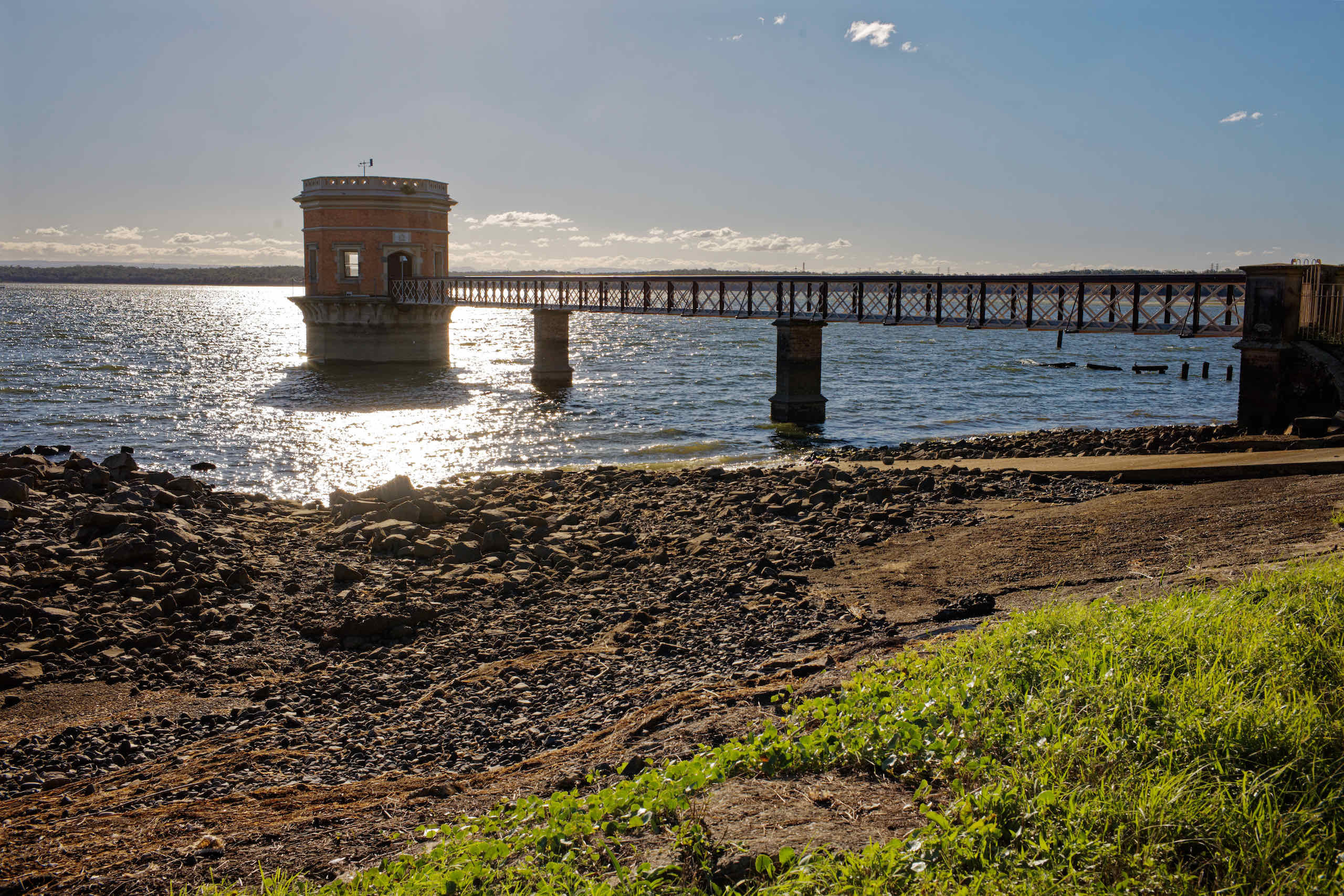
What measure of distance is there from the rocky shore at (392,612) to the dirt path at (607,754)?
0.46 ft

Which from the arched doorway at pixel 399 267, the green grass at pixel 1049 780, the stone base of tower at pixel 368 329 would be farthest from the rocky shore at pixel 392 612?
the arched doorway at pixel 399 267

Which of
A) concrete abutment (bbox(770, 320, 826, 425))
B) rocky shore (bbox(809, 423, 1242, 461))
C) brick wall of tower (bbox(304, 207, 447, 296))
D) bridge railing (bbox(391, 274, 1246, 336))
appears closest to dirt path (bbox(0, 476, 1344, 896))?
rocky shore (bbox(809, 423, 1242, 461))

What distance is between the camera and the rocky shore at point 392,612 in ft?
23.5

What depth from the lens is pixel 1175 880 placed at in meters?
3.44

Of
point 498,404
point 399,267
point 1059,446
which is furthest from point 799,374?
point 399,267

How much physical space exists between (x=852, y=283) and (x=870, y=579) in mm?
21730

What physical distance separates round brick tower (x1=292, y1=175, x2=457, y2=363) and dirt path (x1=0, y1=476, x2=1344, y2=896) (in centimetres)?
4381

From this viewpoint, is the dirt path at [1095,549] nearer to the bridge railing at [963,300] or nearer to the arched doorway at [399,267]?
the bridge railing at [963,300]

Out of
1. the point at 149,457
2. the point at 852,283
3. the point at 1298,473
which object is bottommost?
the point at 149,457

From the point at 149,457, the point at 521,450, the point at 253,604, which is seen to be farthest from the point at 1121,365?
the point at 253,604

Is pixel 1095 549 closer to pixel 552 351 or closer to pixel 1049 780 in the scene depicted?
pixel 1049 780

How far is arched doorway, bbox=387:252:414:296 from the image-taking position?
171ft

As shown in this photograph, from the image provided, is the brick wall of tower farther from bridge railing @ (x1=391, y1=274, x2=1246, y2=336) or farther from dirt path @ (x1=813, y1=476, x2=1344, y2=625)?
dirt path @ (x1=813, y1=476, x2=1344, y2=625)

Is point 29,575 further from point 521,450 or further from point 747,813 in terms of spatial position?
point 521,450
